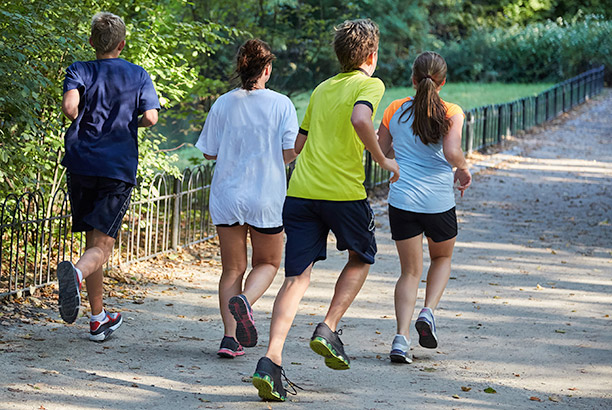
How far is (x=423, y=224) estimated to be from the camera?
16.4 ft

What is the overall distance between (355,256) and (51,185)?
378 centimetres

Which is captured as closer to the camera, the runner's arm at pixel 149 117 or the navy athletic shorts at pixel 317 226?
the navy athletic shorts at pixel 317 226

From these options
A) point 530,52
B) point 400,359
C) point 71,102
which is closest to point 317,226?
point 400,359

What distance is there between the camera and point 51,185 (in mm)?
7266

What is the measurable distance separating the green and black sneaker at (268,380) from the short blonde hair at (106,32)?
218 cm

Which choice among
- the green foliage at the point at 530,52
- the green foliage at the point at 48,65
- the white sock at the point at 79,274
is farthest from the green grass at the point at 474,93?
the white sock at the point at 79,274

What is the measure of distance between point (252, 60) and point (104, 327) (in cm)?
191

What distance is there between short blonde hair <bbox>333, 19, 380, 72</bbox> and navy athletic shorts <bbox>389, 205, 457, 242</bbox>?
109 centimetres

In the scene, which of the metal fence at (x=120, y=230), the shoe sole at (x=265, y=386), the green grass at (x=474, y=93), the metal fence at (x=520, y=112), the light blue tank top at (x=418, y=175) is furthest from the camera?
the green grass at (x=474, y=93)

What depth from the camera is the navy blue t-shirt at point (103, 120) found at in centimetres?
484

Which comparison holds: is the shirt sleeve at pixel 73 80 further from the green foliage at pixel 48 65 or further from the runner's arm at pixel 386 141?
the runner's arm at pixel 386 141

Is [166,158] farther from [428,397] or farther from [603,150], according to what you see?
[603,150]

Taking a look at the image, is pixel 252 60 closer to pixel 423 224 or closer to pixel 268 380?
pixel 423 224

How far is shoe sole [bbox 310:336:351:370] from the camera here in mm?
4199
